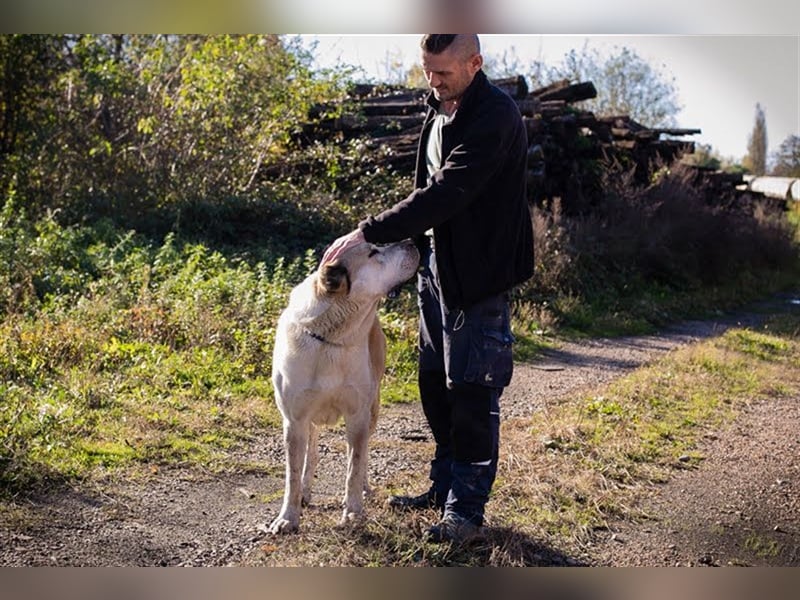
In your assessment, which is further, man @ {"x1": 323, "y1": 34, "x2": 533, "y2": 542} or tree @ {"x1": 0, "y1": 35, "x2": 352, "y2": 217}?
tree @ {"x1": 0, "y1": 35, "x2": 352, "y2": 217}

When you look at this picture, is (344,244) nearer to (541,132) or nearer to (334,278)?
(334,278)

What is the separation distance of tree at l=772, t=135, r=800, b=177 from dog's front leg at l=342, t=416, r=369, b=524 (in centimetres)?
1247

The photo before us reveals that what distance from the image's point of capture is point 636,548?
487 cm

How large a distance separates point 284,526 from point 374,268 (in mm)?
1344

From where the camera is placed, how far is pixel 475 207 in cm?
460

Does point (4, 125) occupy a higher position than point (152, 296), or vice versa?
point (4, 125)

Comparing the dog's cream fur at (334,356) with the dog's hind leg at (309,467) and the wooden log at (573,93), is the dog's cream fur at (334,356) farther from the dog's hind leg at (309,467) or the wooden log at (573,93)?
the wooden log at (573,93)

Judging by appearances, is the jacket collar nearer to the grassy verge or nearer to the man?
the man

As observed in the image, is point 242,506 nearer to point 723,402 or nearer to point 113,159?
point 723,402

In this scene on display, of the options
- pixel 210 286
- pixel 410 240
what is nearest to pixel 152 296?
pixel 210 286

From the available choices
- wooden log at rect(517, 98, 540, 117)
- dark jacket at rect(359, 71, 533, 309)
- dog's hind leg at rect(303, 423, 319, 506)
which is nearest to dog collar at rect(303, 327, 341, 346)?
dark jacket at rect(359, 71, 533, 309)

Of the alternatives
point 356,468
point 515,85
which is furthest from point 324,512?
point 515,85

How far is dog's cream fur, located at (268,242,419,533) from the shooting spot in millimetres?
4758

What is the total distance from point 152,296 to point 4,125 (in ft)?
21.9
